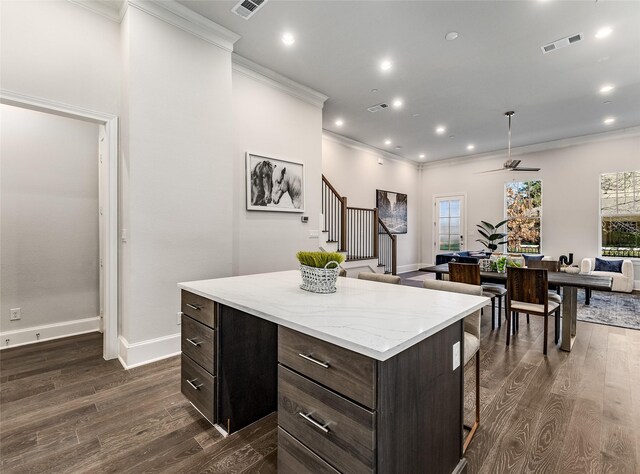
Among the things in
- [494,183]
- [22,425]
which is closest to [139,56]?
[22,425]

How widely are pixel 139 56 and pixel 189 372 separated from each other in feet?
9.38

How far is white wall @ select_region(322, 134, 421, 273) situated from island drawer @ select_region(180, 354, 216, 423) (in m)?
5.30

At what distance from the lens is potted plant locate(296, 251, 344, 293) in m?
1.80

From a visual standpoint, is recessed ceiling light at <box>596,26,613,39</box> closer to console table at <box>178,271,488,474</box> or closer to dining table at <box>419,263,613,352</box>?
dining table at <box>419,263,613,352</box>

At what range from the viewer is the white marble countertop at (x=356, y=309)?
1083 millimetres

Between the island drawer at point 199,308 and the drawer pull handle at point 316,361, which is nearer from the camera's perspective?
the drawer pull handle at point 316,361

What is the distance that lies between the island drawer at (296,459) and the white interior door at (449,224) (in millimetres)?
8824

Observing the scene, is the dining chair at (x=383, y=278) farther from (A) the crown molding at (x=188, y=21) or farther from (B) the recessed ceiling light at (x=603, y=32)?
(B) the recessed ceiling light at (x=603, y=32)

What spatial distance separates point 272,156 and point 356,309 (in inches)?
127

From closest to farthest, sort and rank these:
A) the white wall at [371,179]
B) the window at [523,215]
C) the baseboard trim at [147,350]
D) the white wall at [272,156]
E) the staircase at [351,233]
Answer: the baseboard trim at [147,350]
the white wall at [272,156]
the staircase at [351,233]
the white wall at [371,179]
the window at [523,215]

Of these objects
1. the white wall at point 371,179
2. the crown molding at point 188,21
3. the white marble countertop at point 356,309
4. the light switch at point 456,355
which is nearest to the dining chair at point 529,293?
the white marble countertop at point 356,309

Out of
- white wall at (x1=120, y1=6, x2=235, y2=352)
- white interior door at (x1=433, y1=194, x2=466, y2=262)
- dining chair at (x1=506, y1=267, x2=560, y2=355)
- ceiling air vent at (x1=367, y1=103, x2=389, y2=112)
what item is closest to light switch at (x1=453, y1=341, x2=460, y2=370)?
dining chair at (x1=506, y1=267, x2=560, y2=355)

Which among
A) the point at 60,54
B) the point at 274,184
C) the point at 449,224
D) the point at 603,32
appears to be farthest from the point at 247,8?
the point at 449,224

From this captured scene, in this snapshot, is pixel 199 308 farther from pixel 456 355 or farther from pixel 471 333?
pixel 471 333
